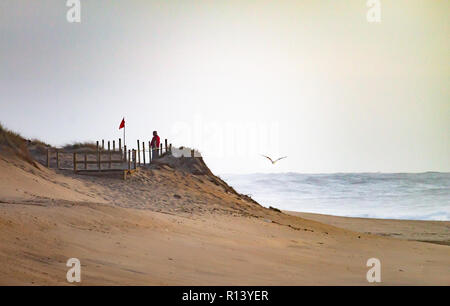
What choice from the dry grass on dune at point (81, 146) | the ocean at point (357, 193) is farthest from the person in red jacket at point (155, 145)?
the ocean at point (357, 193)

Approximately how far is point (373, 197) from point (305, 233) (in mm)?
29556

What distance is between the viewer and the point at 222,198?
20.3 m

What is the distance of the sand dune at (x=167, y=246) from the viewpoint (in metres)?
7.72

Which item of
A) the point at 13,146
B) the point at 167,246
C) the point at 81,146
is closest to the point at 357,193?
the point at 81,146

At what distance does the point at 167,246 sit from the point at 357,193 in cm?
Answer: 3923

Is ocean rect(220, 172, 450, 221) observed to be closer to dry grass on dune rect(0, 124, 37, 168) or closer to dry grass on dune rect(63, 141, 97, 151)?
dry grass on dune rect(63, 141, 97, 151)

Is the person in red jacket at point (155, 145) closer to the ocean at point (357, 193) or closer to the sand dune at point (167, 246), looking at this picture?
the sand dune at point (167, 246)

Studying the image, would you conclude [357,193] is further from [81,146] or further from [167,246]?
[167,246]

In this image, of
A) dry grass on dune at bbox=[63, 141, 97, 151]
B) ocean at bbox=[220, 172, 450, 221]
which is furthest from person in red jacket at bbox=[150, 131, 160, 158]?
ocean at bbox=[220, 172, 450, 221]

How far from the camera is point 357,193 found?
155ft

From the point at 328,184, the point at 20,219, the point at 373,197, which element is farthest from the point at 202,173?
the point at 328,184

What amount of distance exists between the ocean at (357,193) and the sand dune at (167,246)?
16.7 meters

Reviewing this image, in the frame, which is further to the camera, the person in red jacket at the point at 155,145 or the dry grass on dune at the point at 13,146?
the person in red jacket at the point at 155,145

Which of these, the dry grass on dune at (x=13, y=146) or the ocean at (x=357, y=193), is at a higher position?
the dry grass on dune at (x=13, y=146)
